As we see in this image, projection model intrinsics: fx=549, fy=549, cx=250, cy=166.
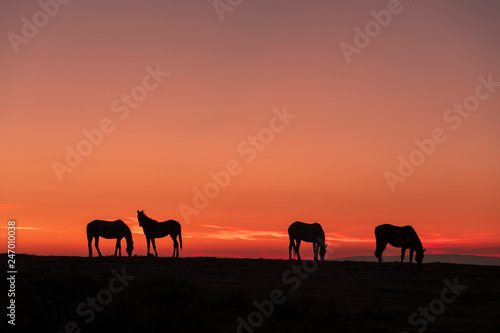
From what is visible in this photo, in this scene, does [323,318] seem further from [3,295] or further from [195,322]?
[3,295]

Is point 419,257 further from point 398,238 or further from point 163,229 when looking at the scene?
point 163,229

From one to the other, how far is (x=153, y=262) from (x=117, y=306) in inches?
582

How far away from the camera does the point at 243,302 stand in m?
16.6

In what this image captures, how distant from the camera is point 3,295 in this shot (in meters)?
15.9

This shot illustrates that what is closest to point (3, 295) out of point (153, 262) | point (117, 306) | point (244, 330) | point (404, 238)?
point (117, 306)

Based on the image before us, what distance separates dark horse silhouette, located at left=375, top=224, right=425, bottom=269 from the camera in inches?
1236

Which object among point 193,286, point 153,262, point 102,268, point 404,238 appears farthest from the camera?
point 404,238

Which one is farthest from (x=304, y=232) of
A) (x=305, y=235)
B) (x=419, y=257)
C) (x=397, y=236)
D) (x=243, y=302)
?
(x=243, y=302)

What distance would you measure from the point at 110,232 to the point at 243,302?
21.9 m

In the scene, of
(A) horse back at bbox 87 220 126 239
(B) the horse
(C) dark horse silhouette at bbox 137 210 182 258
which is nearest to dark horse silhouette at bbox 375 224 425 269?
(C) dark horse silhouette at bbox 137 210 182 258

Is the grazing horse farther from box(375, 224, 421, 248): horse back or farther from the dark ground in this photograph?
the dark ground

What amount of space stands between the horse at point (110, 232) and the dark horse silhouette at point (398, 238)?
52.4 ft

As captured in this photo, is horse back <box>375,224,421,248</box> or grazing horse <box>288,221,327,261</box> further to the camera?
grazing horse <box>288,221,327,261</box>

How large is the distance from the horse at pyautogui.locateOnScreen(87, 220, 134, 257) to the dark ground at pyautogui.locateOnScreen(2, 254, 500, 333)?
10.1 metres
